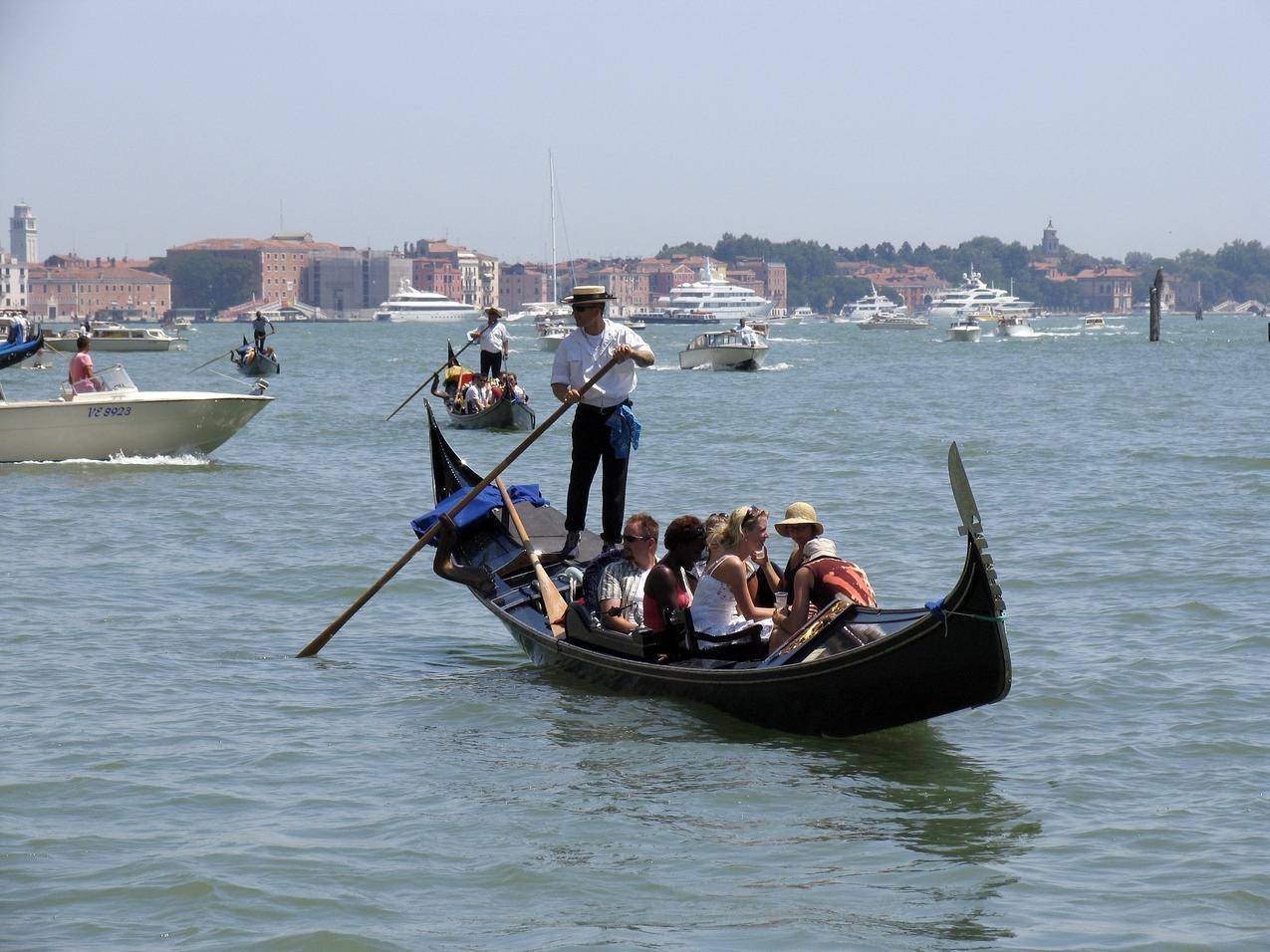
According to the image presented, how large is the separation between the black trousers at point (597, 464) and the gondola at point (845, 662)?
54 cm

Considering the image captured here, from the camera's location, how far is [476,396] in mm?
19953

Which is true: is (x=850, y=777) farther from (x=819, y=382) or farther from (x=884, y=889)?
(x=819, y=382)

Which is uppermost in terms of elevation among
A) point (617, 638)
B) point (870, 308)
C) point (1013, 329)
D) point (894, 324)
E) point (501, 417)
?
point (870, 308)

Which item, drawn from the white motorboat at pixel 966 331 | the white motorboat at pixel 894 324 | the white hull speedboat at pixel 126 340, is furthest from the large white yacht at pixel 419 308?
the white hull speedboat at pixel 126 340

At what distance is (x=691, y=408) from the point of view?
26844mm

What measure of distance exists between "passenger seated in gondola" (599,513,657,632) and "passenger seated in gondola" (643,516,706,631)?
0.23m

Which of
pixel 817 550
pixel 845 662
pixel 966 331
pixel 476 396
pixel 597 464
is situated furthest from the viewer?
pixel 966 331

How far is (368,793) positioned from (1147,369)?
3763cm

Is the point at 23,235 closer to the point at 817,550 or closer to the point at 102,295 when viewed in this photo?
the point at 102,295

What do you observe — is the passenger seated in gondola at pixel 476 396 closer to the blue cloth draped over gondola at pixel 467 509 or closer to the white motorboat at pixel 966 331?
the blue cloth draped over gondola at pixel 467 509

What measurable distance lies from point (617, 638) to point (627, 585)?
0.25m

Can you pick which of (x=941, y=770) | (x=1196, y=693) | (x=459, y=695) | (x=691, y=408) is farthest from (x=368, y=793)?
(x=691, y=408)

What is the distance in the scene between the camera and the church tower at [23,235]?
16850 centimetres

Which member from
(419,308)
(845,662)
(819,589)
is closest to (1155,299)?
(819,589)
